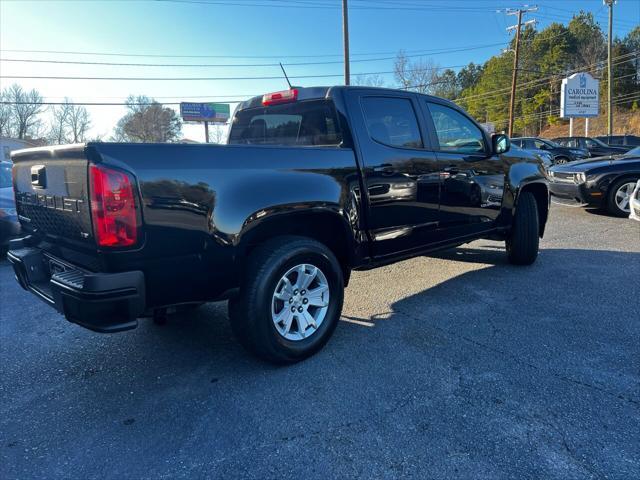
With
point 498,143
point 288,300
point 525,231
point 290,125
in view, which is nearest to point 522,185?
point 525,231

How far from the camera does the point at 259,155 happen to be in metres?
2.78

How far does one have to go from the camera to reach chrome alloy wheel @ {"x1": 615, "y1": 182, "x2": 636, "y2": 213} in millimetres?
8492

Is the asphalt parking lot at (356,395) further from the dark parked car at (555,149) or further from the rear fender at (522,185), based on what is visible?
the dark parked car at (555,149)

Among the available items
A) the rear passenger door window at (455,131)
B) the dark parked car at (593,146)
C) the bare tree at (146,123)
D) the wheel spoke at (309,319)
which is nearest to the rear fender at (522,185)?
the rear passenger door window at (455,131)

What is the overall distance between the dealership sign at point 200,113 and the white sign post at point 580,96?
40.1 meters

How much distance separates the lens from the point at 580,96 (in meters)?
34.8

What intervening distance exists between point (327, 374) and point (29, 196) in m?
2.37

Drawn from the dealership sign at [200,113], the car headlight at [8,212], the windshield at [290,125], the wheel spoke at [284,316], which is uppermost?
the dealership sign at [200,113]

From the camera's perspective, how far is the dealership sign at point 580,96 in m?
34.7

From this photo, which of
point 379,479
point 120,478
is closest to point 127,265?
point 120,478

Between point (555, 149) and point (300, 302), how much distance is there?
21076 mm

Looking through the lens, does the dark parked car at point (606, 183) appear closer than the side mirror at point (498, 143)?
No

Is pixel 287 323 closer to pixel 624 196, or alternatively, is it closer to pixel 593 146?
pixel 624 196

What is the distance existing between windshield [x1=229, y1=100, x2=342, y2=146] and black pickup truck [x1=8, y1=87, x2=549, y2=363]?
0.01m
